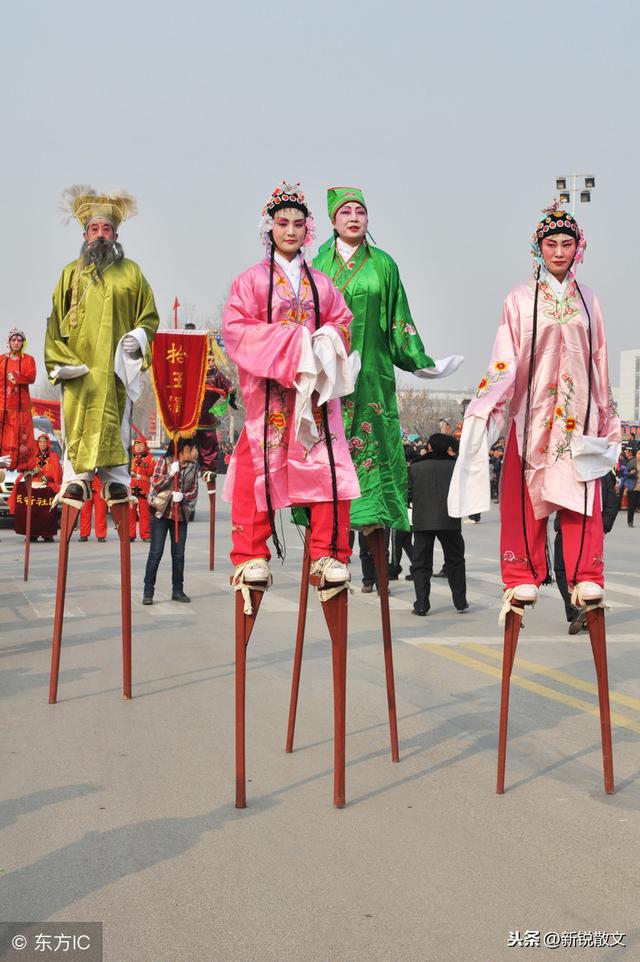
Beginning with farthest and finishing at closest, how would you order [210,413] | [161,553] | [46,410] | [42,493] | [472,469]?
[46,410], [42,493], [210,413], [161,553], [472,469]

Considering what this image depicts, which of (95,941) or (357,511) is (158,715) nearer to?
(357,511)

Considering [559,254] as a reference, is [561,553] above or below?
below

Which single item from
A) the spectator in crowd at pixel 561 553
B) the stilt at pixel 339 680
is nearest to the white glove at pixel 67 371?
the stilt at pixel 339 680

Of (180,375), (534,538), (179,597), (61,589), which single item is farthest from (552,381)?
(180,375)

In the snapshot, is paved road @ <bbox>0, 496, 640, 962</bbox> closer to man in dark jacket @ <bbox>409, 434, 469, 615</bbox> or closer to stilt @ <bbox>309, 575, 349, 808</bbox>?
stilt @ <bbox>309, 575, 349, 808</bbox>

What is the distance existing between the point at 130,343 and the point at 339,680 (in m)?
2.77

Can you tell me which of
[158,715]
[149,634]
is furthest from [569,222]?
[149,634]

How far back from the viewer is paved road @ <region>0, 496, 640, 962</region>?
3752 millimetres

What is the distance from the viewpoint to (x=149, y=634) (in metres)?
9.99

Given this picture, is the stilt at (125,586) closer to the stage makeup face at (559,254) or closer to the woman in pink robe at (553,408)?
the woman in pink robe at (553,408)

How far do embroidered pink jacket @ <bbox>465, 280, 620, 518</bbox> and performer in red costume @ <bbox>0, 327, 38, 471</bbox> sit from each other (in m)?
10.4

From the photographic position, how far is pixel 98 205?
7145 millimetres

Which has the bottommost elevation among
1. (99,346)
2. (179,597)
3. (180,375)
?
(179,597)

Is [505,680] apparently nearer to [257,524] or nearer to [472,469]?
[472,469]
